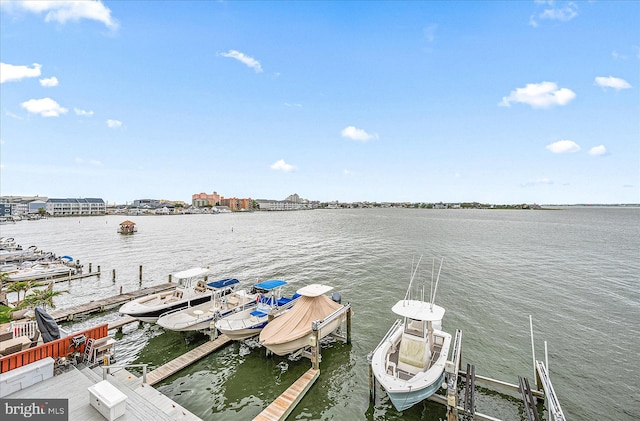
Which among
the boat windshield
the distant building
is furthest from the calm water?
the distant building

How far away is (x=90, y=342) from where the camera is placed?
33.8 feet

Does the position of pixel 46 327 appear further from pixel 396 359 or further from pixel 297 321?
pixel 396 359

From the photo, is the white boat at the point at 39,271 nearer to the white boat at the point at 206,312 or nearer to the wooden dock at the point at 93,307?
the wooden dock at the point at 93,307

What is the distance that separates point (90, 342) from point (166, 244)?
4831 cm

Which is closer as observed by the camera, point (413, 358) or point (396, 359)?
point (413, 358)

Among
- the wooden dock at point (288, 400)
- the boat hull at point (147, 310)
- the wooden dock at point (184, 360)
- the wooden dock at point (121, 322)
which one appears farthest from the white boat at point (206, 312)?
the wooden dock at point (288, 400)

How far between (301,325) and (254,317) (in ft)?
12.3

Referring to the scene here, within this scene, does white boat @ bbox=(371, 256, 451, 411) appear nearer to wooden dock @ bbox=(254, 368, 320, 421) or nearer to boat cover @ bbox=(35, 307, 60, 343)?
wooden dock @ bbox=(254, 368, 320, 421)

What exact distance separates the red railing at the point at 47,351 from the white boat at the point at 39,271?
2474 cm

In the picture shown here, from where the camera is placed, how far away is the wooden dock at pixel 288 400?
9977 mm

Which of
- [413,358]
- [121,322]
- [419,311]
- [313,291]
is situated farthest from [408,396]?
[121,322]

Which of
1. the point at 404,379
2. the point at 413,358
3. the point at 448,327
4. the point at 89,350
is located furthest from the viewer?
the point at 448,327

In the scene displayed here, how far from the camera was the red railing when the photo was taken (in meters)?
8.29

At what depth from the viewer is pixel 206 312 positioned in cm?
1714
